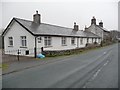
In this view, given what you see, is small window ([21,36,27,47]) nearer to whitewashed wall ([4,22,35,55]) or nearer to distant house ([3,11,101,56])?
distant house ([3,11,101,56])

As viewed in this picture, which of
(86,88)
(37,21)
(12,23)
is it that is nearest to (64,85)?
(86,88)

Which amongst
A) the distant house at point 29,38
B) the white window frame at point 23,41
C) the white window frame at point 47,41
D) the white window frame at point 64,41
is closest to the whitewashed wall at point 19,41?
the distant house at point 29,38

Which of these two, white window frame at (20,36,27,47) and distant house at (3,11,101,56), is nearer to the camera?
distant house at (3,11,101,56)

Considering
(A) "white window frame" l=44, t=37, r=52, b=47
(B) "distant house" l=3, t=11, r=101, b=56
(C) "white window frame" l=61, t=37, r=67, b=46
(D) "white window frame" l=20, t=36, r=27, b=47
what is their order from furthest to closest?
(C) "white window frame" l=61, t=37, r=67, b=46 < (A) "white window frame" l=44, t=37, r=52, b=47 < (D) "white window frame" l=20, t=36, r=27, b=47 < (B) "distant house" l=3, t=11, r=101, b=56

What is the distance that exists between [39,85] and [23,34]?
15321 mm

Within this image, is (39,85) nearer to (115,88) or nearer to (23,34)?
(115,88)

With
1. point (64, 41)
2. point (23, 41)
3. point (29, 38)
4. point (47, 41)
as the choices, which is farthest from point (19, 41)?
point (64, 41)

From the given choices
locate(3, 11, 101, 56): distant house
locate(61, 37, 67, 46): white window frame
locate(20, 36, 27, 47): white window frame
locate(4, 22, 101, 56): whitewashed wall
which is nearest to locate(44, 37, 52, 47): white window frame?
locate(3, 11, 101, 56): distant house

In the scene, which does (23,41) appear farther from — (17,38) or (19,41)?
(17,38)

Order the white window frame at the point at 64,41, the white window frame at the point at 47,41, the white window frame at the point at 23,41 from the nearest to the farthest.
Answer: the white window frame at the point at 23,41 → the white window frame at the point at 47,41 → the white window frame at the point at 64,41

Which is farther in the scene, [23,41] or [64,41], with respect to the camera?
[64,41]

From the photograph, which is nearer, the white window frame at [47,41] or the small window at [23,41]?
the small window at [23,41]

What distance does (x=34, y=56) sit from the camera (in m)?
19.3

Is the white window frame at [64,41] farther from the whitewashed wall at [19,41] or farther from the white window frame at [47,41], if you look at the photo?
→ the white window frame at [47,41]
